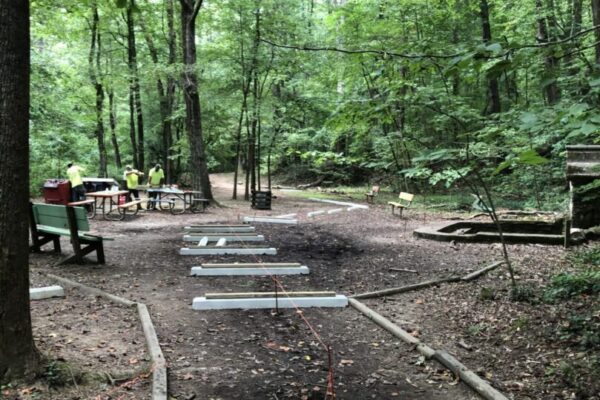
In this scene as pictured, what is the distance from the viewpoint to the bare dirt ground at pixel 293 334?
3.63 m

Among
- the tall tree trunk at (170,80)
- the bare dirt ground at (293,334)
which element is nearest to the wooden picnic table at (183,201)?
the tall tree trunk at (170,80)

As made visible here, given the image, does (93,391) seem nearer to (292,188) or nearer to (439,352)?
(439,352)

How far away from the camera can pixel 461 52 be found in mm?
3215

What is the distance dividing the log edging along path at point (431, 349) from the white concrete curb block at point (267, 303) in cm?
26

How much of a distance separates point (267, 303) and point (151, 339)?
1.64 meters

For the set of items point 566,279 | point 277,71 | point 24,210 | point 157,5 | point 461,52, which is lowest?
point 566,279

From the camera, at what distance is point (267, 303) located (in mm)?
5516

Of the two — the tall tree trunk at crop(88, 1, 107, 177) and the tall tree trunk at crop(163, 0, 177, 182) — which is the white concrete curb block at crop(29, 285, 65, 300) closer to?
the tall tree trunk at crop(163, 0, 177, 182)

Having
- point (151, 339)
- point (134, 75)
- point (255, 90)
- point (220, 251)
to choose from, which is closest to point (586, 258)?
point (220, 251)

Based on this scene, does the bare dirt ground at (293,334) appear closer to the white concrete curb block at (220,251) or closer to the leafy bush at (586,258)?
the white concrete curb block at (220,251)

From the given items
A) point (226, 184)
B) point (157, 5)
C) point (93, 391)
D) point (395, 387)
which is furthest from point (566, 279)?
point (226, 184)

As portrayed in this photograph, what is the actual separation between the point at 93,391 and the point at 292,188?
2575 centimetres

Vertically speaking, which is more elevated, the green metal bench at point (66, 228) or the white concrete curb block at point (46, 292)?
the green metal bench at point (66, 228)

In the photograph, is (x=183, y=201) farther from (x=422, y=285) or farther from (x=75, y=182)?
(x=422, y=285)
